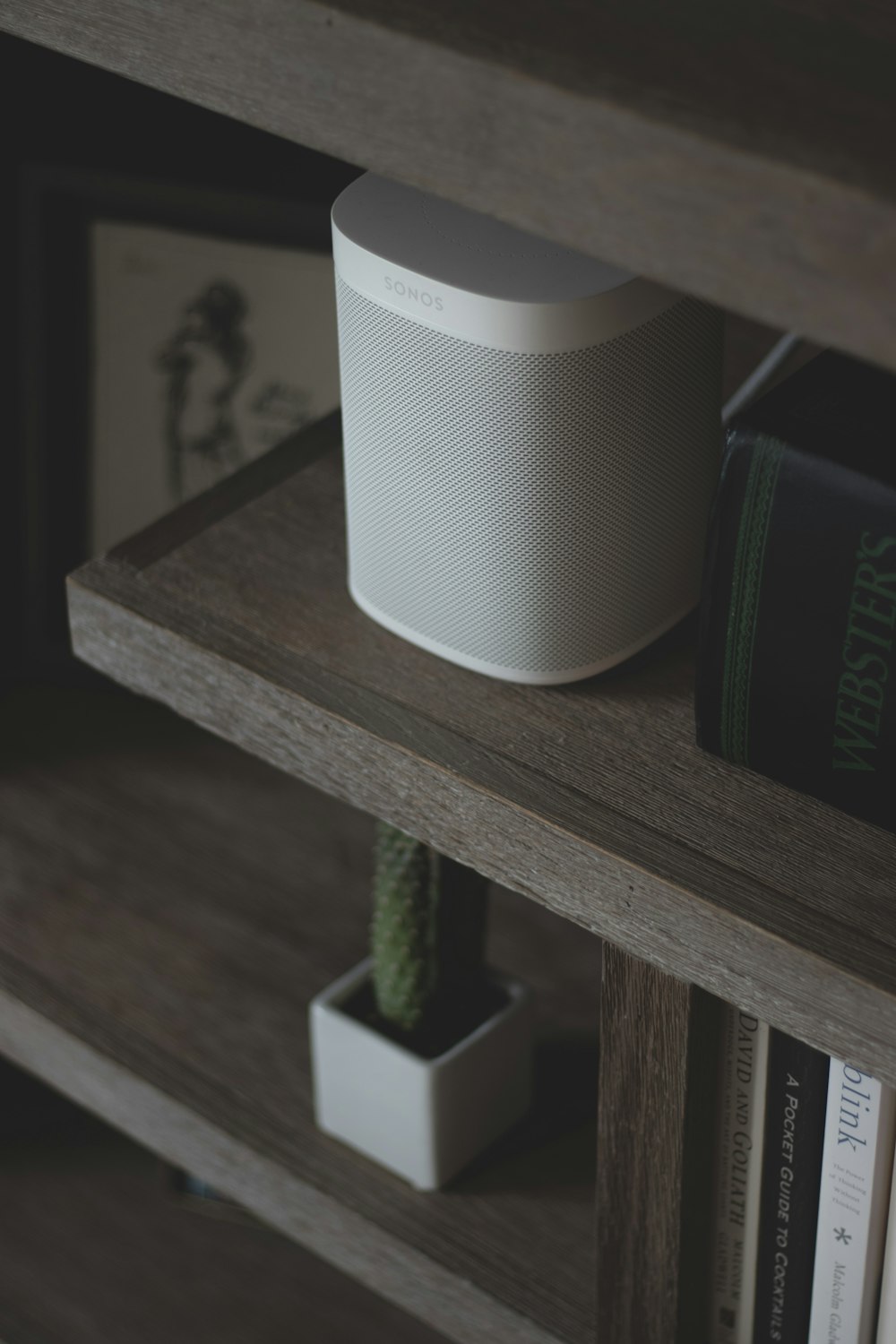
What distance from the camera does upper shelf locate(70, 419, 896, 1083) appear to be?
0.48 m

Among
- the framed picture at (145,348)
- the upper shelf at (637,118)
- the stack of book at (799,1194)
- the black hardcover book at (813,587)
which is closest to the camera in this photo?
the upper shelf at (637,118)

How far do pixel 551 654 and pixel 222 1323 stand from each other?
588 millimetres

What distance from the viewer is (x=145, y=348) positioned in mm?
997

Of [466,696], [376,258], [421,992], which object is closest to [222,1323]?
[421,992]

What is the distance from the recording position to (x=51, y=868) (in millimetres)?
959

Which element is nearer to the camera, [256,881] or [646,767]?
[646,767]

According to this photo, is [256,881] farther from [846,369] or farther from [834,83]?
[834,83]

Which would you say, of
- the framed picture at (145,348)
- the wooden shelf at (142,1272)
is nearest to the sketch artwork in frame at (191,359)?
the framed picture at (145,348)

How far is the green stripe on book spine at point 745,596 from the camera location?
0.47 m

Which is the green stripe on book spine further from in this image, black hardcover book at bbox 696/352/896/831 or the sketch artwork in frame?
the sketch artwork in frame

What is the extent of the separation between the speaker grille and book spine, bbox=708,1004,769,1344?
15cm

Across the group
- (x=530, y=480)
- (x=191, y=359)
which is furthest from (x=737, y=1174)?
(x=191, y=359)

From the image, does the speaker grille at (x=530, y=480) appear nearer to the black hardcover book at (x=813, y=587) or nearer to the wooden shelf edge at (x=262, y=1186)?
the black hardcover book at (x=813, y=587)

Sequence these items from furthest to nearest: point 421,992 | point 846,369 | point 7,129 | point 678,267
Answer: point 7,129, point 421,992, point 846,369, point 678,267
